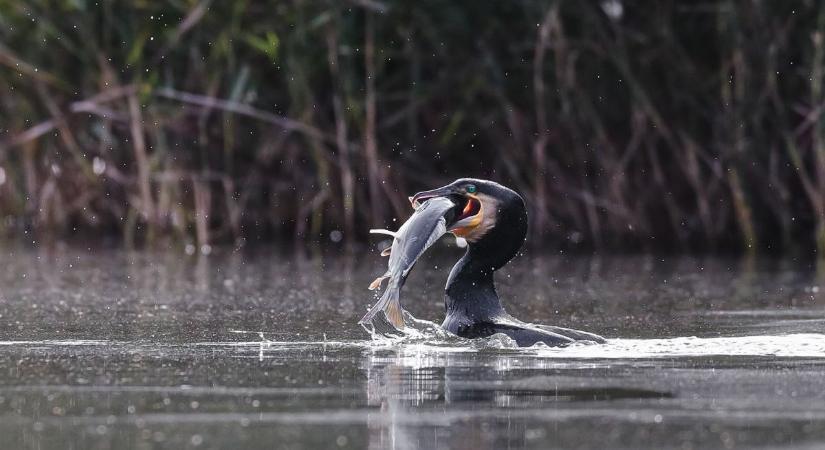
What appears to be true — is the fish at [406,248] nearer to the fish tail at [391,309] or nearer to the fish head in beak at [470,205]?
the fish tail at [391,309]

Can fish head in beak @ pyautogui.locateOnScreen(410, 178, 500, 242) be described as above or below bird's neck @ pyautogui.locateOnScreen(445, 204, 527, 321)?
above

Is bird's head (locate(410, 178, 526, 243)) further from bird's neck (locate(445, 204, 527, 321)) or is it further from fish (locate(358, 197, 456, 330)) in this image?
fish (locate(358, 197, 456, 330))

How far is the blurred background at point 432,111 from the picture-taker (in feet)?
43.5

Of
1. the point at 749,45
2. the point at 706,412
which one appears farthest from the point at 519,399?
the point at 749,45

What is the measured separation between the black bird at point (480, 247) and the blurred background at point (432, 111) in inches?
216

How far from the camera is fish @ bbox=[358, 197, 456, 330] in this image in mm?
6898

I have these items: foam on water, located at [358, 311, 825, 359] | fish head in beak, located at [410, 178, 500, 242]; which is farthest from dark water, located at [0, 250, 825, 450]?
fish head in beak, located at [410, 178, 500, 242]

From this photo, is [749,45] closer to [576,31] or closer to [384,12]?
[576,31]

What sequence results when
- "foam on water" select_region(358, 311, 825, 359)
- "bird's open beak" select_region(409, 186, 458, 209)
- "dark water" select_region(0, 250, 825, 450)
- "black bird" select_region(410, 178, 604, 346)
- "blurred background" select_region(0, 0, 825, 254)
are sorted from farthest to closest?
"blurred background" select_region(0, 0, 825, 254)
"bird's open beak" select_region(409, 186, 458, 209)
"black bird" select_region(410, 178, 604, 346)
"foam on water" select_region(358, 311, 825, 359)
"dark water" select_region(0, 250, 825, 450)

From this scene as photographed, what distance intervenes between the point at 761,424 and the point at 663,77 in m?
8.87

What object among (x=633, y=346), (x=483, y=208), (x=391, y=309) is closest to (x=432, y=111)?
(x=483, y=208)

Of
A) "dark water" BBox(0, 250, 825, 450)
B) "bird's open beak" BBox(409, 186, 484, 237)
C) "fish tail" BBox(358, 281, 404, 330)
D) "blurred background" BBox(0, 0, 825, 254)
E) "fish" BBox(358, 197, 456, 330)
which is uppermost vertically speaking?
"blurred background" BBox(0, 0, 825, 254)

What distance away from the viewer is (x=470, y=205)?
7.79m

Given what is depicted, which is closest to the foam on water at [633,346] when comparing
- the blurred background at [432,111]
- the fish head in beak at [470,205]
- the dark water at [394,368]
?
the dark water at [394,368]
